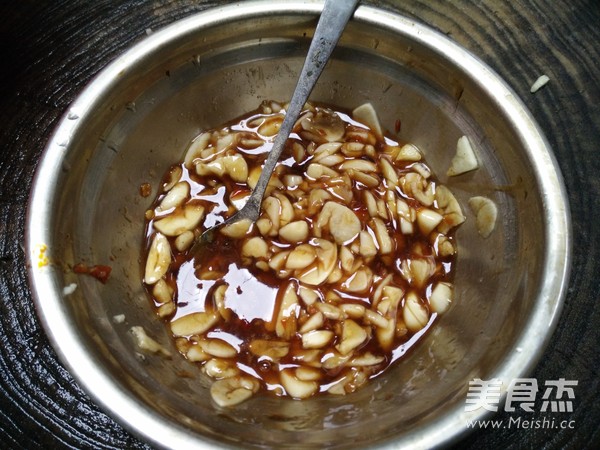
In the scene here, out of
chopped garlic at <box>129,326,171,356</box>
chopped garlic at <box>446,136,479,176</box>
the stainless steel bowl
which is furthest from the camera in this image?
chopped garlic at <box>446,136,479,176</box>

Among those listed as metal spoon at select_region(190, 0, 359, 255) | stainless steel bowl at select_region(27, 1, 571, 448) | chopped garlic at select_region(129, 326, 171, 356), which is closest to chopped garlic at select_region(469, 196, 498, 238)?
stainless steel bowl at select_region(27, 1, 571, 448)

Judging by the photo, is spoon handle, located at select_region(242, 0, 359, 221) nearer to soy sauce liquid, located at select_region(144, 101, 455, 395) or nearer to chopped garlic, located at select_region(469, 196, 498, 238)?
soy sauce liquid, located at select_region(144, 101, 455, 395)

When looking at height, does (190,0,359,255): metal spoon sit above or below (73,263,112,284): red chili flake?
above

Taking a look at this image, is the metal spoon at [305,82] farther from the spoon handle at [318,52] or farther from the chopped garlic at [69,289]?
the chopped garlic at [69,289]

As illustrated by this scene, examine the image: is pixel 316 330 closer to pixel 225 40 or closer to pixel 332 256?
pixel 332 256

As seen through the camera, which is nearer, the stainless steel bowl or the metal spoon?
the stainless steel bowl

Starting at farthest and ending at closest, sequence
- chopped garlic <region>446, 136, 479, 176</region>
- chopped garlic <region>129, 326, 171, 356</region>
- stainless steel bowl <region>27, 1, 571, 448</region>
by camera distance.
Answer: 1. chopped garlic <region>446, 136, 479, 176</region>
2. chopped garlic <region>129, 326, 171, 356</region>
3. stainless steel bowl <region>27, 1, 571, 448</region>

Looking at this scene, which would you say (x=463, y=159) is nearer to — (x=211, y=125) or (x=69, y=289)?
(x=211, y=125)

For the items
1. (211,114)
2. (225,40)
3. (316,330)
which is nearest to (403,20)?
(225,40)
